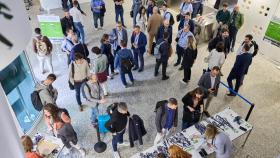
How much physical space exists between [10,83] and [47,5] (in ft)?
23.1

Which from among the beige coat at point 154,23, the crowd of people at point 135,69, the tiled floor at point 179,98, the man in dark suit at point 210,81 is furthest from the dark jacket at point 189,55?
the beige coat at point 154,23

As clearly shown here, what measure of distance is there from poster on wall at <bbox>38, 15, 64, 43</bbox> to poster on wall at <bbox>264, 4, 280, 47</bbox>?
6.12 meters

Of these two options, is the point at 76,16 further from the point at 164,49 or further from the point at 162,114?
the point at 162,114

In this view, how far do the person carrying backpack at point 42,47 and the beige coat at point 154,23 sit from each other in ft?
9.41

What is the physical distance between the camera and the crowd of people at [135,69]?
4.81 m

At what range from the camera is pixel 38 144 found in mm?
4762

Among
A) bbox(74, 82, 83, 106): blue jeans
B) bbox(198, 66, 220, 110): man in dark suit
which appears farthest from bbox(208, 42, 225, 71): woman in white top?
bbox(74, 82, 83, 106): blue jeans

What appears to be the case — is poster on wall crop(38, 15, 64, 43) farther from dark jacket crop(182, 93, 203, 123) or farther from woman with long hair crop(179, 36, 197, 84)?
dark jacket crop(182, 93, 203, 123)

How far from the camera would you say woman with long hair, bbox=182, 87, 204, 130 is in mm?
5127

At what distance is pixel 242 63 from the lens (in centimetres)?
640

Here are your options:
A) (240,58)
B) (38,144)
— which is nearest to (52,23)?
(38,144)

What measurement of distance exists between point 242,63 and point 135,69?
9.63 feet

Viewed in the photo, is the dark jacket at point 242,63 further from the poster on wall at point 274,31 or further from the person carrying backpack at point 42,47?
the person carrying backpack at point 42,47

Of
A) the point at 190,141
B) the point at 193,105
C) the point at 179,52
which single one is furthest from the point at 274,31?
the point at 190,141
